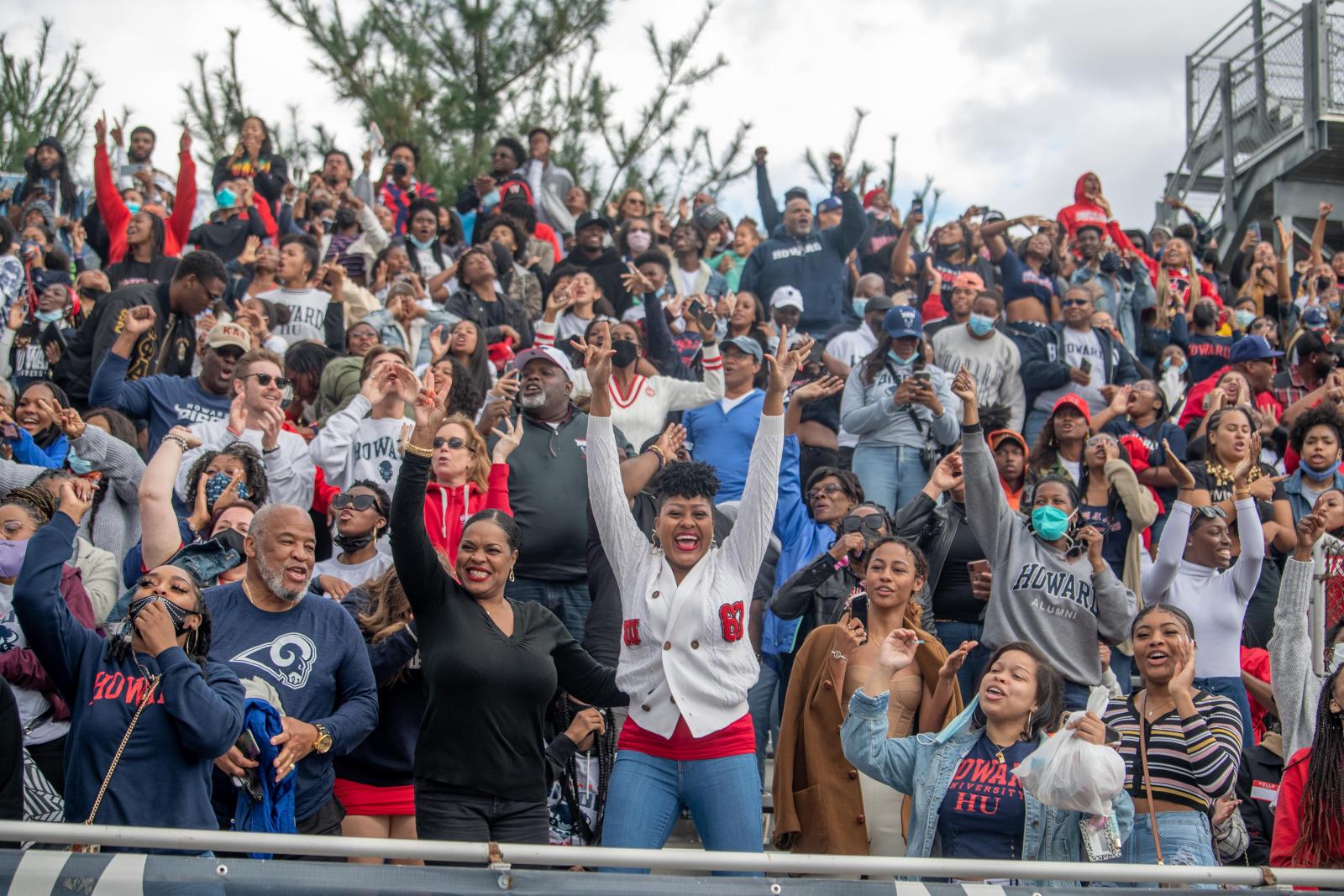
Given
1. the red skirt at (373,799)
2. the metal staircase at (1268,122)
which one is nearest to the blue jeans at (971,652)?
the red skirt at (373,799)

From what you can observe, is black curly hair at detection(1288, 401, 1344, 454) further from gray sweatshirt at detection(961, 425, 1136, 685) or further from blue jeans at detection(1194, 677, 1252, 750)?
gray sweatshirt at detection(961, 425, 1136, 685)

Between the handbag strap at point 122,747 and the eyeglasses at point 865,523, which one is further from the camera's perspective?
the eyeglasses at point 865,523

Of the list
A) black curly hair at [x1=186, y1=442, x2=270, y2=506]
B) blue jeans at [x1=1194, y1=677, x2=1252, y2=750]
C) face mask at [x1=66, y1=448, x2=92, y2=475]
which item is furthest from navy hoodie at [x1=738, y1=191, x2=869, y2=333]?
face mask at [x1=66, y1=448, x2=92, y2=475]

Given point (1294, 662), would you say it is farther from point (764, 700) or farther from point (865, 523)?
point (764, 700)

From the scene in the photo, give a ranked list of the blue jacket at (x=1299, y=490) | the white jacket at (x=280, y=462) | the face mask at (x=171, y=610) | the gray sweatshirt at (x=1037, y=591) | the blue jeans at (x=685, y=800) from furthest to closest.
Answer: the blue jacket at (x=1299, y=490) < the white jacket at (x=280, y=462) < the gray sweatshirt at (x=1037, y=591) < the blue jeans at (x=685, y=800) < the face mask at (x=171, y=610)

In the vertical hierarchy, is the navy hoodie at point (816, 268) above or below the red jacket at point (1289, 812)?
above

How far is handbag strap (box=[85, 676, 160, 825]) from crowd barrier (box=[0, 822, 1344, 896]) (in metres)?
0.41

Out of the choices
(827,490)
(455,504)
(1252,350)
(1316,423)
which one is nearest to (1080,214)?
(1252,350)

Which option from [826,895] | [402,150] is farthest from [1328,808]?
[402,150]

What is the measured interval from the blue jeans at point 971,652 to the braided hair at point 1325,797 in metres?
1.82

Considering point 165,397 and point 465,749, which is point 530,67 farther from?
point 465,749

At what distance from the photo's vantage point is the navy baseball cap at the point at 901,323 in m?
8.68

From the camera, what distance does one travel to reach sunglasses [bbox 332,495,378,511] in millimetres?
6281

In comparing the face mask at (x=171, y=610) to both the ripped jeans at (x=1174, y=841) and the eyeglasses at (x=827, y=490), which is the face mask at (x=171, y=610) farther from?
the eyeglasses at (x=827, y=490)
